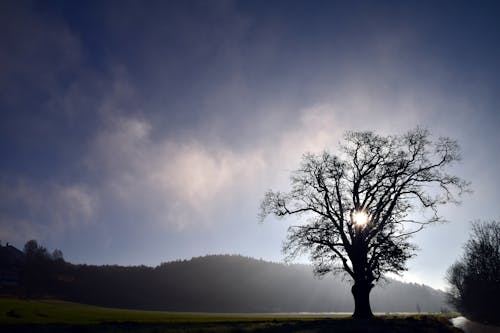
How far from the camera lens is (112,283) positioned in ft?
523

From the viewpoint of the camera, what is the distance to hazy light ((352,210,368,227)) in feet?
111

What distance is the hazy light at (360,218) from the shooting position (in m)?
33.9

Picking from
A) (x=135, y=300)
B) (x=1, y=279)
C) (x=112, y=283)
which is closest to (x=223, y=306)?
(x=135, y=300)

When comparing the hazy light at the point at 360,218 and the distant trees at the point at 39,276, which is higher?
the hazy light at the point at 360,218

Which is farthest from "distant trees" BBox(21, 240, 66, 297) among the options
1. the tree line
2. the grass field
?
the grass field

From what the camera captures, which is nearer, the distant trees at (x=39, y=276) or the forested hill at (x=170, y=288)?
the distant trees at (x=39, y=276)

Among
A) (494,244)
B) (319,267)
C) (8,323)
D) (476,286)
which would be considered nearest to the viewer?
(8,323)

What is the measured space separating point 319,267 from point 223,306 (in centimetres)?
14027

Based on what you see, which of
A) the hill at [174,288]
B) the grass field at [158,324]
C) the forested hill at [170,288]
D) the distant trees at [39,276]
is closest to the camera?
the grass field at [158,324]

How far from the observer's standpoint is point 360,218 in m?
34.2

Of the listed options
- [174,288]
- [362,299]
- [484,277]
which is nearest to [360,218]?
[362,299]

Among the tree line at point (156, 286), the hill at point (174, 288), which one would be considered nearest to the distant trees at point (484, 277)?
the tree line at point (156, 286)

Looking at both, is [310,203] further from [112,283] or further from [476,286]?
[112,283]

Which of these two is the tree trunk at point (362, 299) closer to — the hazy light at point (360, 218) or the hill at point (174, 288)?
the hazy light at point (360, 218)
